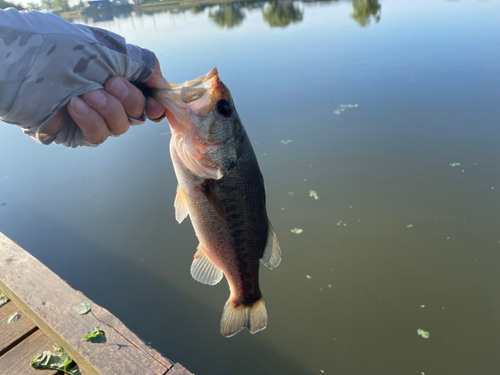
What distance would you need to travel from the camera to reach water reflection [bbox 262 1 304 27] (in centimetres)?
1832

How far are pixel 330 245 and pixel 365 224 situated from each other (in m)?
0.63

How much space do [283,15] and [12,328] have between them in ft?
73.6

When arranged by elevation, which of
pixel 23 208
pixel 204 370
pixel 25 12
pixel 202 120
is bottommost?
pixel 204 370

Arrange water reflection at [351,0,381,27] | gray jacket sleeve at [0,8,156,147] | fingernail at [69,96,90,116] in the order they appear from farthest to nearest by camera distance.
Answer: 1. water reflection at [351,0,381,27]
2. fingernail at [69,96,90,116]
3. gray jacket sleeve at [0,8,156,147]

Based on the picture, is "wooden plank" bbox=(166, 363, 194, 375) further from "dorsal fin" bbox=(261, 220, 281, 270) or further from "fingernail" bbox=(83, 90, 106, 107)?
"fingernail" bbox=(83, 90, 106, 107)

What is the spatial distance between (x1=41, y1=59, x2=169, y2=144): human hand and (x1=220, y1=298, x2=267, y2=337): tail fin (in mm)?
1327

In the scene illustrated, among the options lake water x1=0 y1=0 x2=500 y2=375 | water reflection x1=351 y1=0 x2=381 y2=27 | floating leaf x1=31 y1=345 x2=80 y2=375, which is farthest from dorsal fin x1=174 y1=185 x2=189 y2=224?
water reflection x1=351 y1=0 x2=381 y2=27

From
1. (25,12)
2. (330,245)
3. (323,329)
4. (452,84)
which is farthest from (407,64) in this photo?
(25,12)

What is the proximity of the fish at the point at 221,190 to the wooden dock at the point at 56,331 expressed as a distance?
60 cm

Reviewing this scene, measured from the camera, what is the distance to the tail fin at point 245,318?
1.95 metres

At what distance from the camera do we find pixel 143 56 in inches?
53.4

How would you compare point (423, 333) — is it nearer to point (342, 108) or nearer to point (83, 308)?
point (83, 308)

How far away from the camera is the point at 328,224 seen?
4.20m

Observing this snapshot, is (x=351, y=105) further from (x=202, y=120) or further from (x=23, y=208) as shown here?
(x=23, y=208)
